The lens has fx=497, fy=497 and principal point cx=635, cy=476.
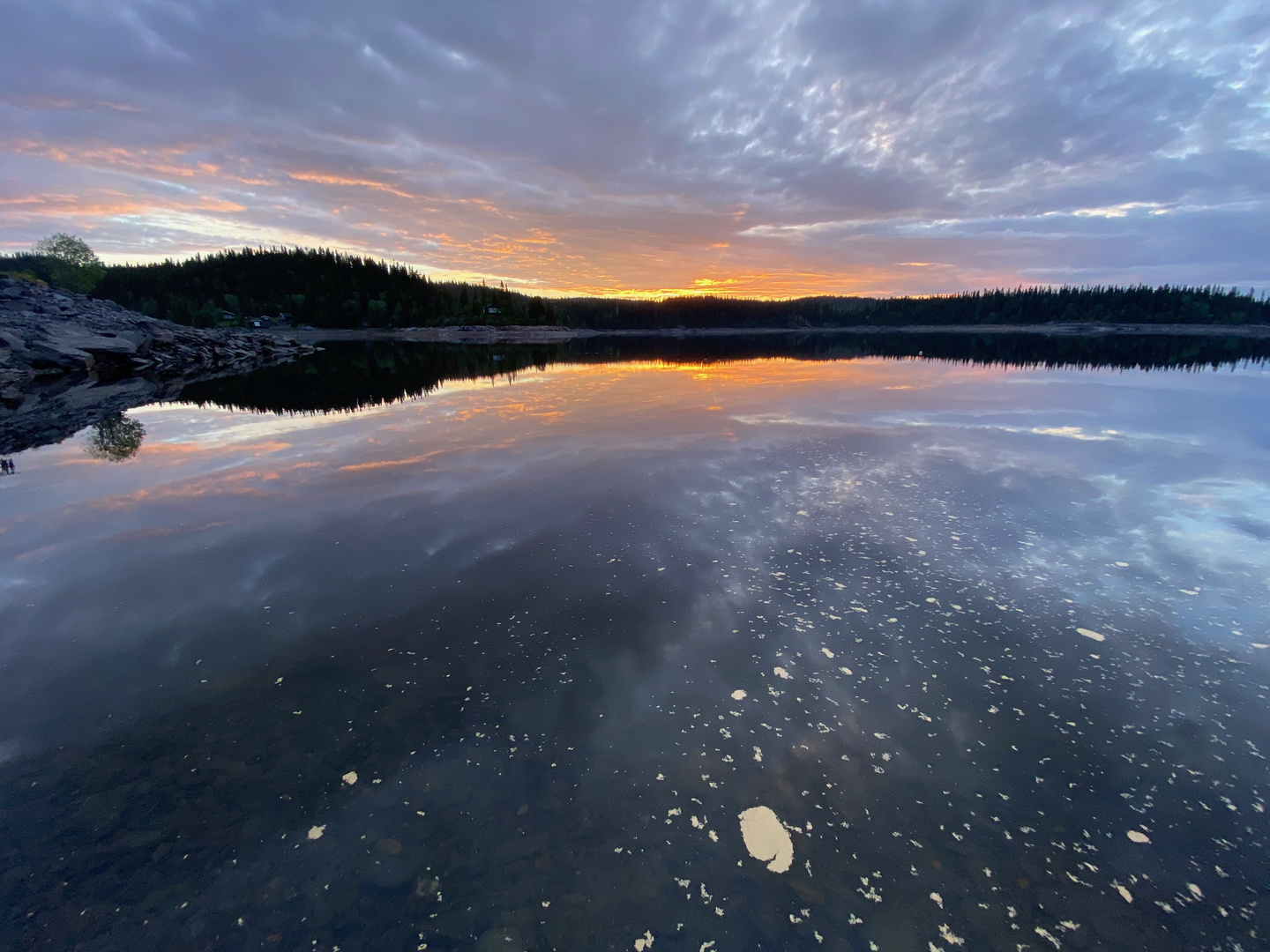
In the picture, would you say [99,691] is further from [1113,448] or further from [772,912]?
[1113,448]

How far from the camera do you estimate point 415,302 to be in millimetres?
130875

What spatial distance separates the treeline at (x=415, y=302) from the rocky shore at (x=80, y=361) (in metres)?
84.9

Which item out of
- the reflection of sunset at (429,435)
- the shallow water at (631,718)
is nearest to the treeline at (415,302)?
the reflection of sunset at (429,435)

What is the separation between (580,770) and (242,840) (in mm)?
2455

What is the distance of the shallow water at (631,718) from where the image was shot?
10.5 feet

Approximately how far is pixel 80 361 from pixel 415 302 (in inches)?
4311

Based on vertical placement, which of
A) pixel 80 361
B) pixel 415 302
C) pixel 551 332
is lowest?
pixel 80 361

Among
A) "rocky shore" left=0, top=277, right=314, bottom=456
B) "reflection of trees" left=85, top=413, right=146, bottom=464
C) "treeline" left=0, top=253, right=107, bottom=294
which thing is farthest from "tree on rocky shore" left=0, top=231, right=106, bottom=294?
"reflection of trees" left=85, top=413, right=146, bottom=464

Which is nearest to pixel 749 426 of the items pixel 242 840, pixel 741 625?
pixel 741 625

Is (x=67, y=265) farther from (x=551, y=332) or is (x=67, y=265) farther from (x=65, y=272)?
(x=551, y=332)

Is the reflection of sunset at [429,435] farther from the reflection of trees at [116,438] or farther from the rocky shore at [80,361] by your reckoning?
the rocky shore at [80,361]

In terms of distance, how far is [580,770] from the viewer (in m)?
4.14

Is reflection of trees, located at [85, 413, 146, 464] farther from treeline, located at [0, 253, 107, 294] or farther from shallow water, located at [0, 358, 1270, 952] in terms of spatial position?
treeline, located at [0, 253, 107, 294]

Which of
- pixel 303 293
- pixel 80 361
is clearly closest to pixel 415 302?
pixel 303 293
